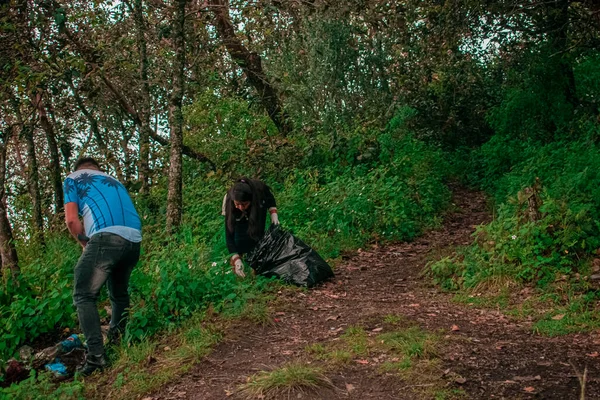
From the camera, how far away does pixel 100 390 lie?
515 centimetres

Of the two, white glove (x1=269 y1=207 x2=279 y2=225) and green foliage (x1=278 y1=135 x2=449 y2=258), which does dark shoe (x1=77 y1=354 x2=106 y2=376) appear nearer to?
white glove (x1=269 y1=207 x2=279 y2=225)

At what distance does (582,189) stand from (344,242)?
3.29m

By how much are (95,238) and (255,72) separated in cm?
876

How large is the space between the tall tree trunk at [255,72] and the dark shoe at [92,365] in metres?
8.41

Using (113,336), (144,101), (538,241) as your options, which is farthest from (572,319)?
(144,101)

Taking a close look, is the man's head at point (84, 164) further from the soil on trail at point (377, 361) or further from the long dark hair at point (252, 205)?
the long dark hair at point (252, 205)

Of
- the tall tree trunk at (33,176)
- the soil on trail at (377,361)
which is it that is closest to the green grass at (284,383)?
the soil on trail at (377,361)

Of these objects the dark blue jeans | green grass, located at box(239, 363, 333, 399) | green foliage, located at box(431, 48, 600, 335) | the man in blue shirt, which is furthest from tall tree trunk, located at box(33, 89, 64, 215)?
green grass, located at box(239, 363, 333, 399)

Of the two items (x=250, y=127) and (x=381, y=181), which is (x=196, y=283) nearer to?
(x=381, y=181)

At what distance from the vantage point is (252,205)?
25.1 ft

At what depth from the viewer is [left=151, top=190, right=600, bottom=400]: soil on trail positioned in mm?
4496

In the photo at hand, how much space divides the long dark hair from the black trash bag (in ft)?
0.55

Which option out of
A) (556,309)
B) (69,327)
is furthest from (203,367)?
(556,309)

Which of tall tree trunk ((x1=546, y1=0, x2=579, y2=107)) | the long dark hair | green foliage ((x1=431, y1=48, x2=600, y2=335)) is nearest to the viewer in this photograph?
green foliage ((x1=431, y1=48, x2=600, y2=335))
